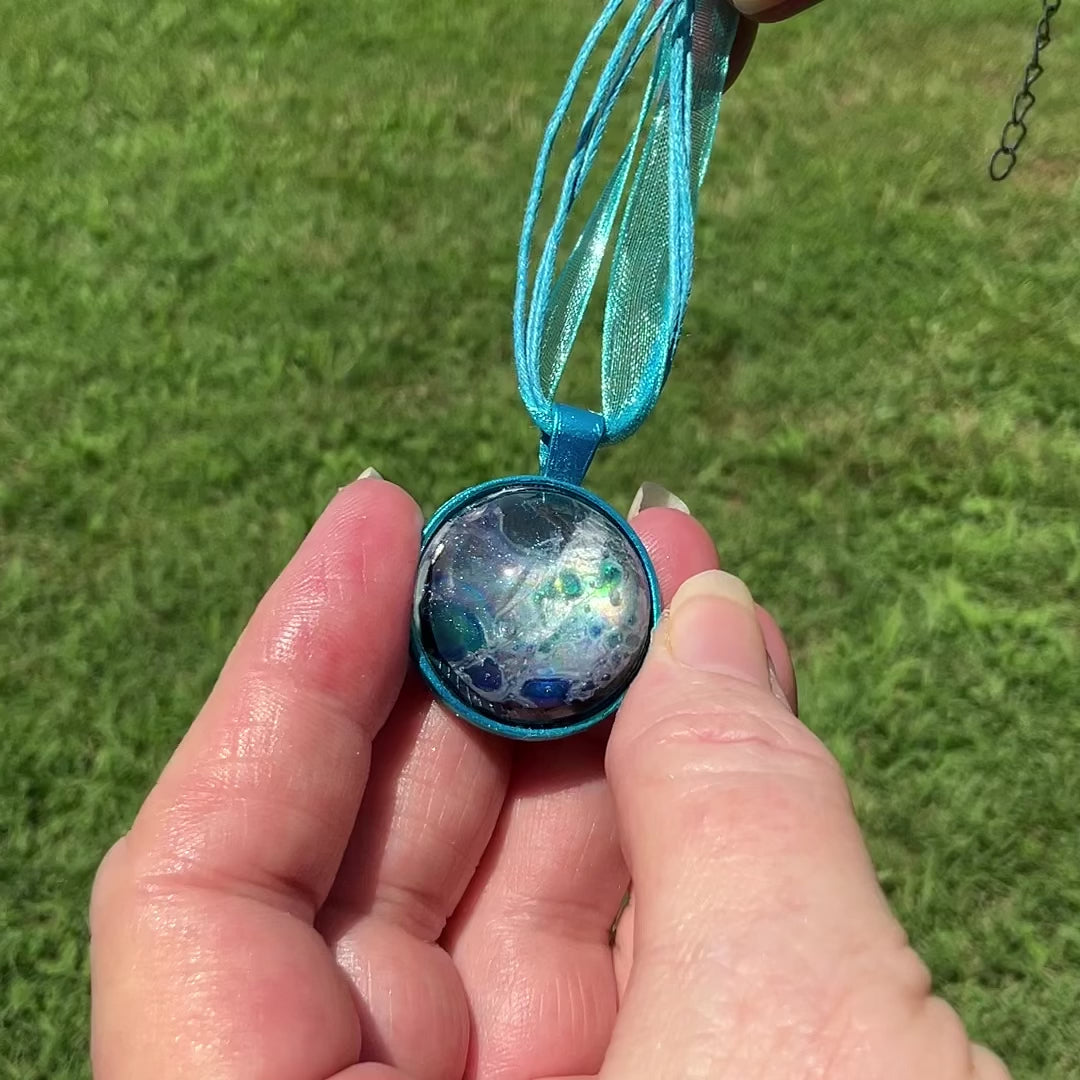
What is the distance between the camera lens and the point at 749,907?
131 centimetres

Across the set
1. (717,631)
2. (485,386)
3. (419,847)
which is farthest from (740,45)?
(485,386)

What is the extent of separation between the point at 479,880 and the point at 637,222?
1266 millimetres

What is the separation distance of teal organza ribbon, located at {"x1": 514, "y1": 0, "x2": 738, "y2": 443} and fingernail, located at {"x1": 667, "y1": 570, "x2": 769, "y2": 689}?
0.37 m

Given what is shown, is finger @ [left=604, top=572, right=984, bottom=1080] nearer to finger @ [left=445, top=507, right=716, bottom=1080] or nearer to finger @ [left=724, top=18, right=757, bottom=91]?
finger @ [left=445, top=507, right=716, bottom=1080]

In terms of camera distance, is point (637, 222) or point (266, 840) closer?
point (266, 840)

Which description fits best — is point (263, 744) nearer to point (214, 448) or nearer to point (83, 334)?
point (214, 448)

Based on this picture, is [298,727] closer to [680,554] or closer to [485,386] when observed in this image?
[680,554]

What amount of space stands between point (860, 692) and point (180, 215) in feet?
8.81

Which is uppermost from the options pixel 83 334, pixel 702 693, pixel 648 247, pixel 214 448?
pixel 648 247

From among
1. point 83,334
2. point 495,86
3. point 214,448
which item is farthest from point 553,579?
point 495,86

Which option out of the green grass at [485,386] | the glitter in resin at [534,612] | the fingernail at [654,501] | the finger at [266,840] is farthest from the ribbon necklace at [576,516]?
the green grass at [485,386]

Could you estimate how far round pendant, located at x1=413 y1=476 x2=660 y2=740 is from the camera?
5.63 feet

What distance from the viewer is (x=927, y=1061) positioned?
1235 mm

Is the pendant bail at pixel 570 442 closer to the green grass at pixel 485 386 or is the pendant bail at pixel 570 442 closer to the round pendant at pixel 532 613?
the round pendant at pixel 532 613
